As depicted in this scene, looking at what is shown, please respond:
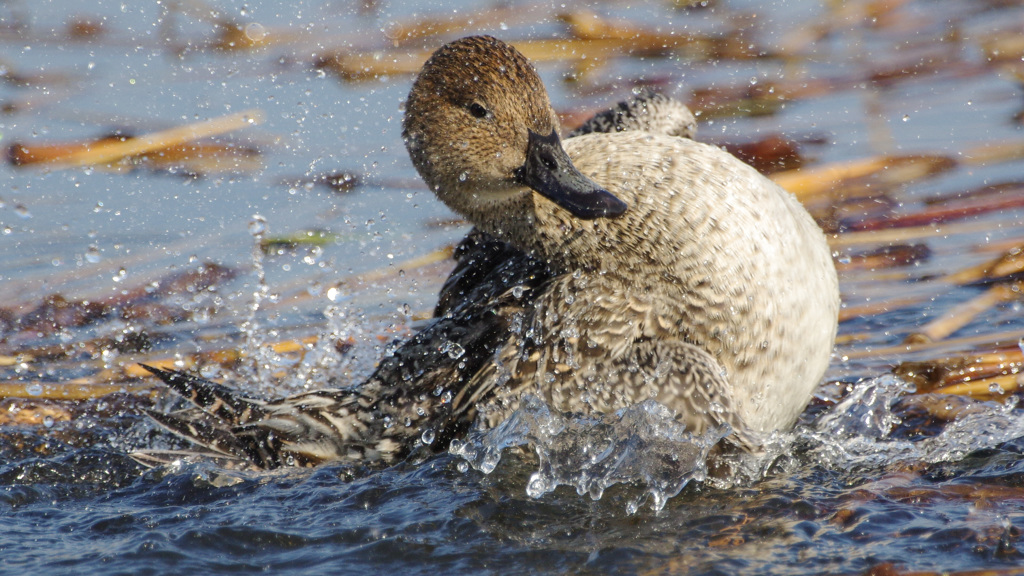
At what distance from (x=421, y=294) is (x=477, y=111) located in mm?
1985

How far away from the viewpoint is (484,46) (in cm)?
346

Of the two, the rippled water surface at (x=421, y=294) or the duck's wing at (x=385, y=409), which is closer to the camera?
the rippled water surface at (x=421, y=294)

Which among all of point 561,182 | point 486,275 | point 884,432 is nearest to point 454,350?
point 486,275

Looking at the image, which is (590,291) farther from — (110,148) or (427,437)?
(110,148)

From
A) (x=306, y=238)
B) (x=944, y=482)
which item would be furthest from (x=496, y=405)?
(x=306, y=238)

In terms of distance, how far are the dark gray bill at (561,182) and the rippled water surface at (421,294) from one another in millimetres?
630

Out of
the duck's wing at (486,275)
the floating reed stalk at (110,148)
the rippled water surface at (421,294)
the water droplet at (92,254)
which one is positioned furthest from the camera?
the floating reed stalk at (110,148)

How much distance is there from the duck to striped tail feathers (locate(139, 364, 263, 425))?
120 mm

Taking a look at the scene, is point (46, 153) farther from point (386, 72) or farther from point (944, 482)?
point (944, 482)

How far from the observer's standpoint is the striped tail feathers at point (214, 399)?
12.7 feet

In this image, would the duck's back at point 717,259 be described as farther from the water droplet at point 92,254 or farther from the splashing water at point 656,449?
the water droplet at point 92,254

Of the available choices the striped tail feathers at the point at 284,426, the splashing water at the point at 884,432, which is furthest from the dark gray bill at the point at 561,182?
the splashing water at the point at 884,432

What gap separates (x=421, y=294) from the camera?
17.5 feet

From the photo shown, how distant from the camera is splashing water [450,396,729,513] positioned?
322cm
